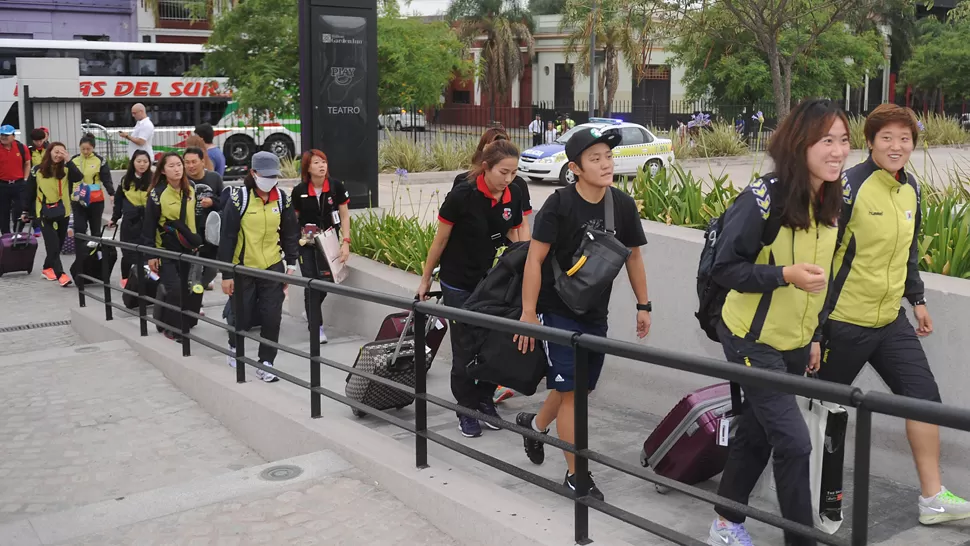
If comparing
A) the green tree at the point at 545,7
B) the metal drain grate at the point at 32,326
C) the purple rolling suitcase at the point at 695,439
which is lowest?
the metal drain grate at the point at 32,326

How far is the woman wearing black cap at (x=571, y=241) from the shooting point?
4.47m

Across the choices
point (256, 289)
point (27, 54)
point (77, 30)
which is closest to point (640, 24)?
point (27, 54)

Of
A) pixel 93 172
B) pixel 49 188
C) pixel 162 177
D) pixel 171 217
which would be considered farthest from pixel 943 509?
pixel 49 188

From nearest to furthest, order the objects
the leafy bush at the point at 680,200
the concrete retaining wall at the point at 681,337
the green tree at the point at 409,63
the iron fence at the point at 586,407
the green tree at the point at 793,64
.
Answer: the iron fence at the point at 586,407, the concrete retaining wall at the point at 681,337, the leafy bush at the point at 680,200, the green tree at the point at 409,63, the green tree at the point at 793,64

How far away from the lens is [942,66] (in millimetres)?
46344

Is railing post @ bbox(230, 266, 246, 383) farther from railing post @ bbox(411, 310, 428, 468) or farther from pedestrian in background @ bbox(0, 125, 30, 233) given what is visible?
pedestrian in background @ bbox(0, 125, 30, 233)

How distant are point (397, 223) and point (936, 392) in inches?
240

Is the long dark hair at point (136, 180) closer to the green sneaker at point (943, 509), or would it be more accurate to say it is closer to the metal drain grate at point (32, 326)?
the metal drain grate at point (32, 326)

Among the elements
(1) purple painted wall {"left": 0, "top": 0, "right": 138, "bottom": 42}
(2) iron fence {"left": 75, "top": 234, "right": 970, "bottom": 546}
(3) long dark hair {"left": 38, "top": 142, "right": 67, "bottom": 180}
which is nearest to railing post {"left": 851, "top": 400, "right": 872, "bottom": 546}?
(2) iron fence {"left": 75, "top": 234, "right": 970, "bottom": 546}

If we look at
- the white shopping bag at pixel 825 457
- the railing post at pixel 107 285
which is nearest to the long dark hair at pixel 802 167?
the white shopping bag at pixel 825 457

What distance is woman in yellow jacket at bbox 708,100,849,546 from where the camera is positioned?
11.9ft

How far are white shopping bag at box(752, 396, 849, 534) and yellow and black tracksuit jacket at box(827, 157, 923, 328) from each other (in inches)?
19.9

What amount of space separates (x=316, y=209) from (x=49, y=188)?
549cm

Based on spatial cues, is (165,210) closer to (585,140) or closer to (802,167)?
(585,140)
